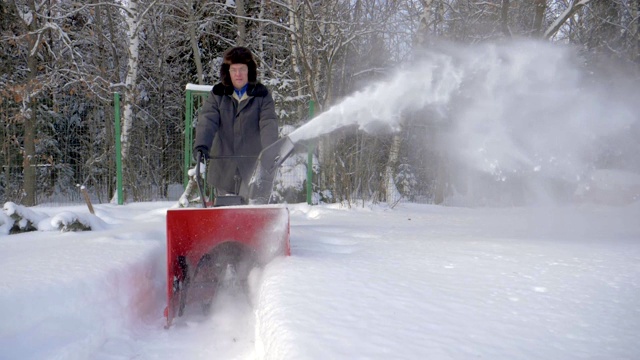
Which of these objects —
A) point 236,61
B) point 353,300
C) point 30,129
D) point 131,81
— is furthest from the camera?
point 30,129

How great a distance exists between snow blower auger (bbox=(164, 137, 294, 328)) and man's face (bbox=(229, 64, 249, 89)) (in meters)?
1.39

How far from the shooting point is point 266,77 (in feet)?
39.9

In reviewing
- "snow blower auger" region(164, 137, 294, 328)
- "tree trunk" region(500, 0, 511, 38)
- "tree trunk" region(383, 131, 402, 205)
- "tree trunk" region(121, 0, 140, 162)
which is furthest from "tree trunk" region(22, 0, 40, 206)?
"tree trunk" region(500, 0, 511, 38)

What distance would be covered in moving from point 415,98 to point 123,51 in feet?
40.9

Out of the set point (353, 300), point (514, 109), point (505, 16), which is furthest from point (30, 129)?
point (353, 300)

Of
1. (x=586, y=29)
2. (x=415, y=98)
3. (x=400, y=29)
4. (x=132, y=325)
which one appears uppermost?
(x=586, y=29)

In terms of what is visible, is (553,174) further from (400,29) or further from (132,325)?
(132,325)

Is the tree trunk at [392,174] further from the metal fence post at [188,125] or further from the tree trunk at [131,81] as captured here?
the tree trunk at [131,81]

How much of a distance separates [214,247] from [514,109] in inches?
268

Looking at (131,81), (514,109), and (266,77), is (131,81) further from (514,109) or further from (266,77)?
(514,109)

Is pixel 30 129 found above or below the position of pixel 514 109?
below

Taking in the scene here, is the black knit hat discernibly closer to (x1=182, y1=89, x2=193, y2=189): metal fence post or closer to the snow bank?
the snow bank

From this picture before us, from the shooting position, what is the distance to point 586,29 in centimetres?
1428

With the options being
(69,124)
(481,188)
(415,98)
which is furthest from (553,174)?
(69,124)
